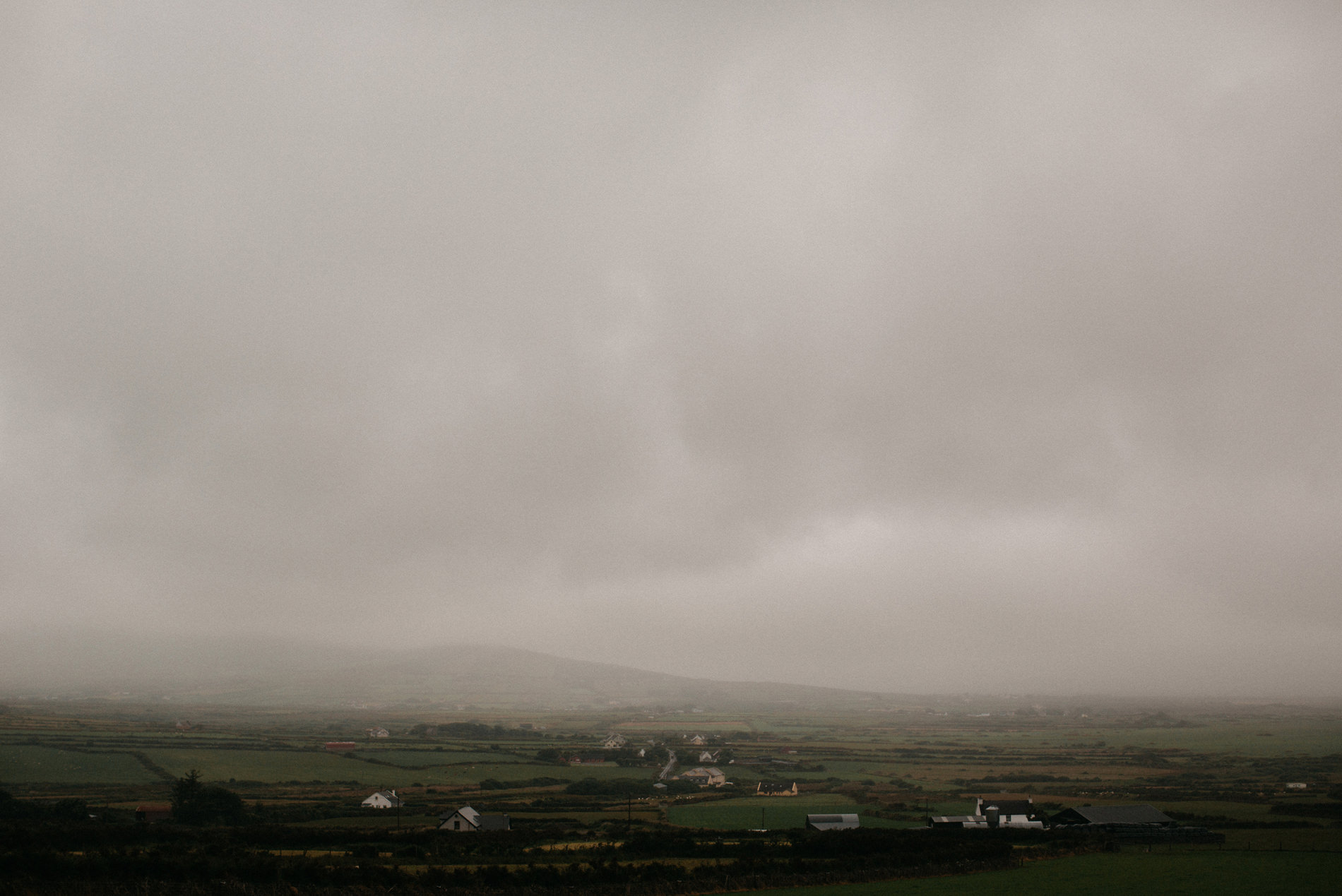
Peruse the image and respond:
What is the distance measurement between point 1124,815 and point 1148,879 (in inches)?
700

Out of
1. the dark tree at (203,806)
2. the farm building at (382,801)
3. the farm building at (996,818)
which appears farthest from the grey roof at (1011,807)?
the dark tree at (203,806)

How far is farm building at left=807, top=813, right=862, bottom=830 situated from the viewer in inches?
1575

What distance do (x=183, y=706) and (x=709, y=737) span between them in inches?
5276

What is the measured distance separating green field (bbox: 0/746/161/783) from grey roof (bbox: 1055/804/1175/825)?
196 ft

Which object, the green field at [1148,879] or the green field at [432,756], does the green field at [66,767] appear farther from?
the green field at [1148,879]

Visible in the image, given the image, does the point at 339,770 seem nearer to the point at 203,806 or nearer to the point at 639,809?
the point at 203,806

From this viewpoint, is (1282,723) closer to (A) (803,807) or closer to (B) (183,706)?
(A) (803,807)

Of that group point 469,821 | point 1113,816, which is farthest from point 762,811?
point 1113,816

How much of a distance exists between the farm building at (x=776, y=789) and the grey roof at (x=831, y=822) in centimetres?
1477

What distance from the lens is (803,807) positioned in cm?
4803

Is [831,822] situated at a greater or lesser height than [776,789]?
greater

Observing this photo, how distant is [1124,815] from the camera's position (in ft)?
132

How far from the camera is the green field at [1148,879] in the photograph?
23.3 m

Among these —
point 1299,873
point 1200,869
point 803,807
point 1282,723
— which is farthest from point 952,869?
point 1282,723
